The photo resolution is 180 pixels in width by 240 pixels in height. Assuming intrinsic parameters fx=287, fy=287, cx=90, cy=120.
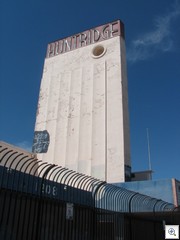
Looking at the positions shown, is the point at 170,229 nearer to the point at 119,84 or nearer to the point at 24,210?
the point at 24,210

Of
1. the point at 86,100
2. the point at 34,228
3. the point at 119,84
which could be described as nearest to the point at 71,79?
the point at 86,100

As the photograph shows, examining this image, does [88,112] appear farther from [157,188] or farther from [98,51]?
[157,188]

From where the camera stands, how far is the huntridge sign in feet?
128

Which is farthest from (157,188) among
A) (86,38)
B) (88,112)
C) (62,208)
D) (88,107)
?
(86,38)

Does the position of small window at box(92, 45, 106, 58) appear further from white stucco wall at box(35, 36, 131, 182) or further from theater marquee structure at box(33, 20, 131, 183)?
white stucco wall at box(35, 36, 131, 182)

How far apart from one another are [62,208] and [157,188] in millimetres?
18224

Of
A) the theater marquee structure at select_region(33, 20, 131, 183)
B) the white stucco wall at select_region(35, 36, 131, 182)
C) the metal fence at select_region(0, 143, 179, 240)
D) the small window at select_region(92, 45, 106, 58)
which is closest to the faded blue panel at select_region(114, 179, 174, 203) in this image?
the white stucco wall at select_region(35, 36, 131, 182)

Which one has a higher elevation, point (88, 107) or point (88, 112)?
point (88, 107)

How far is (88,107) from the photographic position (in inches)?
1428

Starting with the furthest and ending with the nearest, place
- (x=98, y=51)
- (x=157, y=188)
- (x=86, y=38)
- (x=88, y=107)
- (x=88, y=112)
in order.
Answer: (x=86, y=38) → (x=98, y=51) → (x=88, y=107) → (x=88, y=112) → (x=157, y=188)

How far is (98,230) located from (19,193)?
4112mm

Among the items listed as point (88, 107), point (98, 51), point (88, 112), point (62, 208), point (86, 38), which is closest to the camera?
point (62, 208)

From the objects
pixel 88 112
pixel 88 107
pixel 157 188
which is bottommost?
pixel 157 188

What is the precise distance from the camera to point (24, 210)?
8.10 meters
